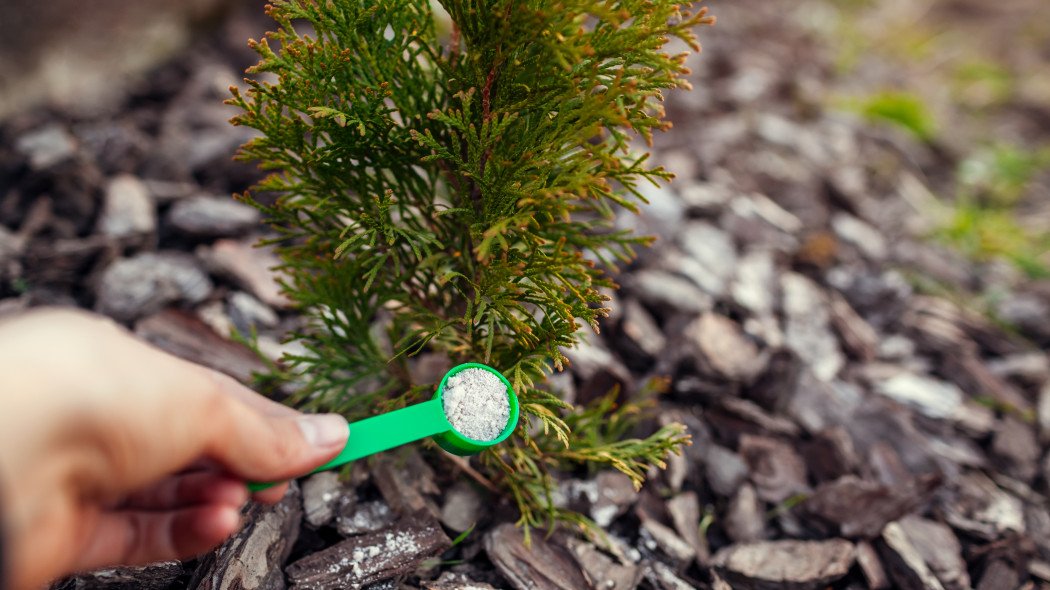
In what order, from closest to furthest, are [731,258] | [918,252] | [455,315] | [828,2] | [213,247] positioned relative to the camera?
[455,315] < [213,247] < [731,258] < [918,252] < [828,2]

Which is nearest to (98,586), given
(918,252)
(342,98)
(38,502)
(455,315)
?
(38,502)

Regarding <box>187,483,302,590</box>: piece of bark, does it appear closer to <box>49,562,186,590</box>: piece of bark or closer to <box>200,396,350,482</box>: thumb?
<box>49,562,186,590</box>: piece of bark

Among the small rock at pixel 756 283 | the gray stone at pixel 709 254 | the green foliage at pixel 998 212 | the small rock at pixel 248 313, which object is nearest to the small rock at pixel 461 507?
the small rock at pixel 248 313

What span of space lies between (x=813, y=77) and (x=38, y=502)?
22.4 feet

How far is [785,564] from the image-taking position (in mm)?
2311

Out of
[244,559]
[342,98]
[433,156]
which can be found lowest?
[244,559]

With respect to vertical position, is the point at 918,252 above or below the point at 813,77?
below

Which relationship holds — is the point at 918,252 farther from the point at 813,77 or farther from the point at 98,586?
the point at 98,586

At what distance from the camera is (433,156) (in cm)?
176

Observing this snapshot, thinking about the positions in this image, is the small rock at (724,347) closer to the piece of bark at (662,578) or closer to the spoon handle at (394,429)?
the piece of bark at (662,578)

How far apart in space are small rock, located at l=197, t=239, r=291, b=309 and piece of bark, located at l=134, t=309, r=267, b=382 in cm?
30

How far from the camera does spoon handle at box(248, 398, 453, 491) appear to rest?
160cm

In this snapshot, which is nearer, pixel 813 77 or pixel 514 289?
pixel 514 289

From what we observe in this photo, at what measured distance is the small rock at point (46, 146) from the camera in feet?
10.4
